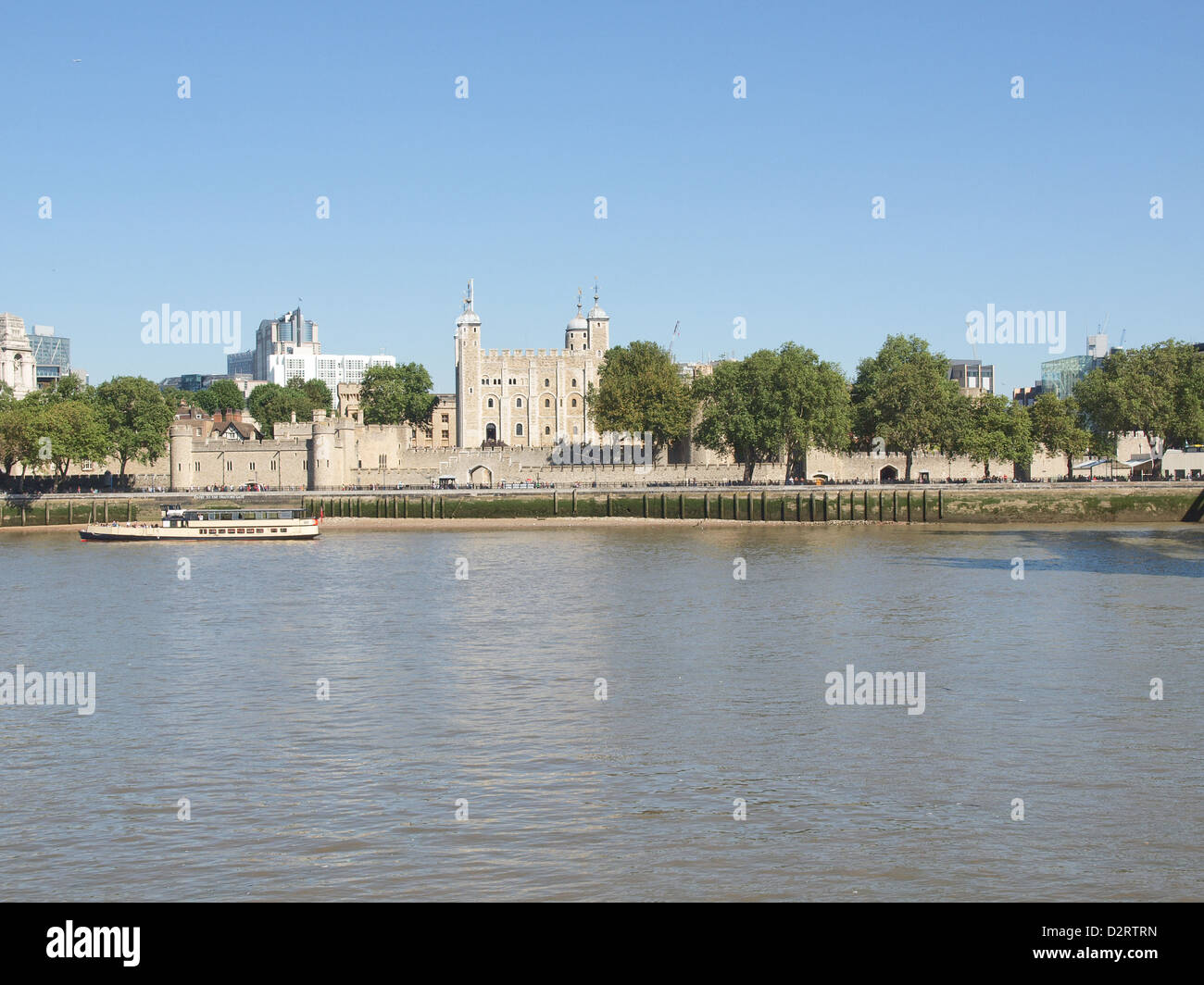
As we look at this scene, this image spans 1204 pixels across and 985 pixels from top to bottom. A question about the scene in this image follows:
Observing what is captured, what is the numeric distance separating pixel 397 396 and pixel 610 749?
10540cm

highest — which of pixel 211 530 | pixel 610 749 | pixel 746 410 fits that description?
pixel 746 410

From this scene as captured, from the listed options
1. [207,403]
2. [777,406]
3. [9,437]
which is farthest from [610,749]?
[207,403]

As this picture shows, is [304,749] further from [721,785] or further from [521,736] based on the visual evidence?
[721,785]

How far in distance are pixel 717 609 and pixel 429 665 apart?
1099cm

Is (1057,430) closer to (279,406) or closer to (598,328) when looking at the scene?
(598,328)

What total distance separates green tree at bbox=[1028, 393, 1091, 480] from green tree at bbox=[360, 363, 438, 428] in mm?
58312

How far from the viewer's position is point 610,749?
18375mm

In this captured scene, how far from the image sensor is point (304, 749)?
18.4 metres

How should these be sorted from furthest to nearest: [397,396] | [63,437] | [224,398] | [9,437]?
[224,398] < [397,396] < [63,437] < [9,437]

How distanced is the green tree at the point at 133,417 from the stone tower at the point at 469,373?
86.0 ft

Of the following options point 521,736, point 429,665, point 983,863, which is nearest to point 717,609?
point 429,665

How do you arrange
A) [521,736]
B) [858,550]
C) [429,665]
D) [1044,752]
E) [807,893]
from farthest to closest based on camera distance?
[858,550] < [429,665] < [521,736] < [1044,752] < [807,893]
